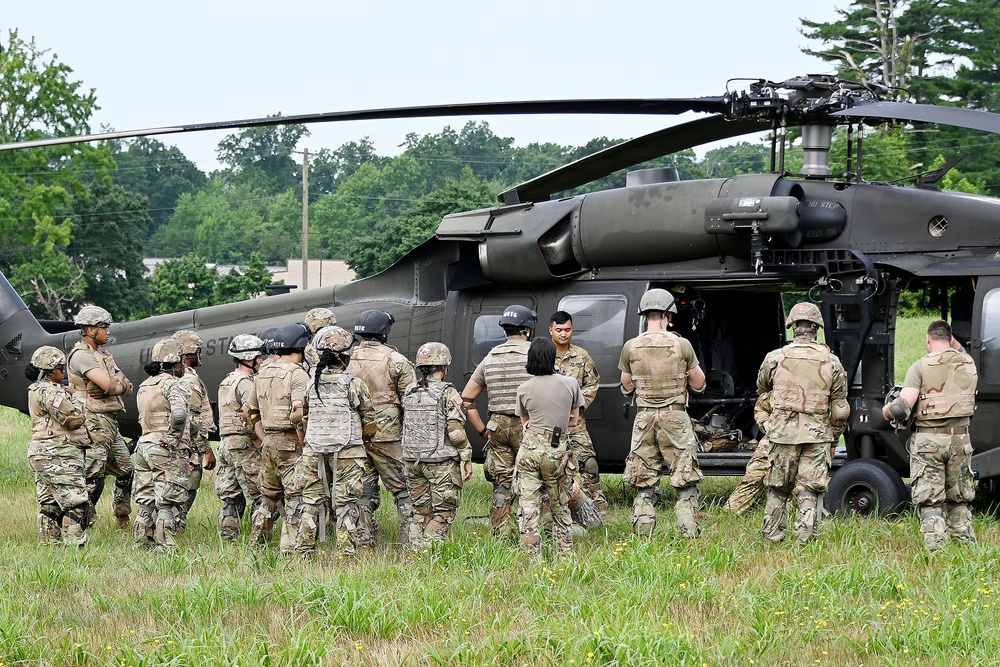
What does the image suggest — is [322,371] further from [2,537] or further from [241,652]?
[2,537]

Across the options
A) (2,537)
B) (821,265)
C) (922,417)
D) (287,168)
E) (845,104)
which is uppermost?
(287,168)

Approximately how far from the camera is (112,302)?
4612 centimetres

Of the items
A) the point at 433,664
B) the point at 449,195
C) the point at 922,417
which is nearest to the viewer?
the point at 433,664

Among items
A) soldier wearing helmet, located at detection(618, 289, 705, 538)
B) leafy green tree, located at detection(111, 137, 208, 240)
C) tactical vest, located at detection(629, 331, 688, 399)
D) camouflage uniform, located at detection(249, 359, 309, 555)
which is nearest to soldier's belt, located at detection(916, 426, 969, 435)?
soldier wearing helmet, located at detection(618, 289, 705, 538)

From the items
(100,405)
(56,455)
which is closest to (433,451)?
(56,455)

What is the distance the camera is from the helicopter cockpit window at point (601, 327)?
9.77 m

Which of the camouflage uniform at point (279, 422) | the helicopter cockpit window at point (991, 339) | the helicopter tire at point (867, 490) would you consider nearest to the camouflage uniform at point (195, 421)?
the camouflage uniform at point (279, 422)

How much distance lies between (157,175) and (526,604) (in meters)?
90.4

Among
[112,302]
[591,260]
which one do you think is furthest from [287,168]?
[591,260]

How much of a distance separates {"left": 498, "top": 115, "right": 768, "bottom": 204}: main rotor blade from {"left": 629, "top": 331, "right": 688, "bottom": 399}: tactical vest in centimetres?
177

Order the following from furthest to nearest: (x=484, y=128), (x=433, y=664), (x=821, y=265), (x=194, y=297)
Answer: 1. (x=484, y=128)
2. (x=194, y=297)
3. (x=821, y=265)
4. (x=433, y=664)

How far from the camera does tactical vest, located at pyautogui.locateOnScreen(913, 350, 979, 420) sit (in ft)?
25.1

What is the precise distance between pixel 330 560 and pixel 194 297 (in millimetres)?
39942

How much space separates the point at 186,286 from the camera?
46.3 m
